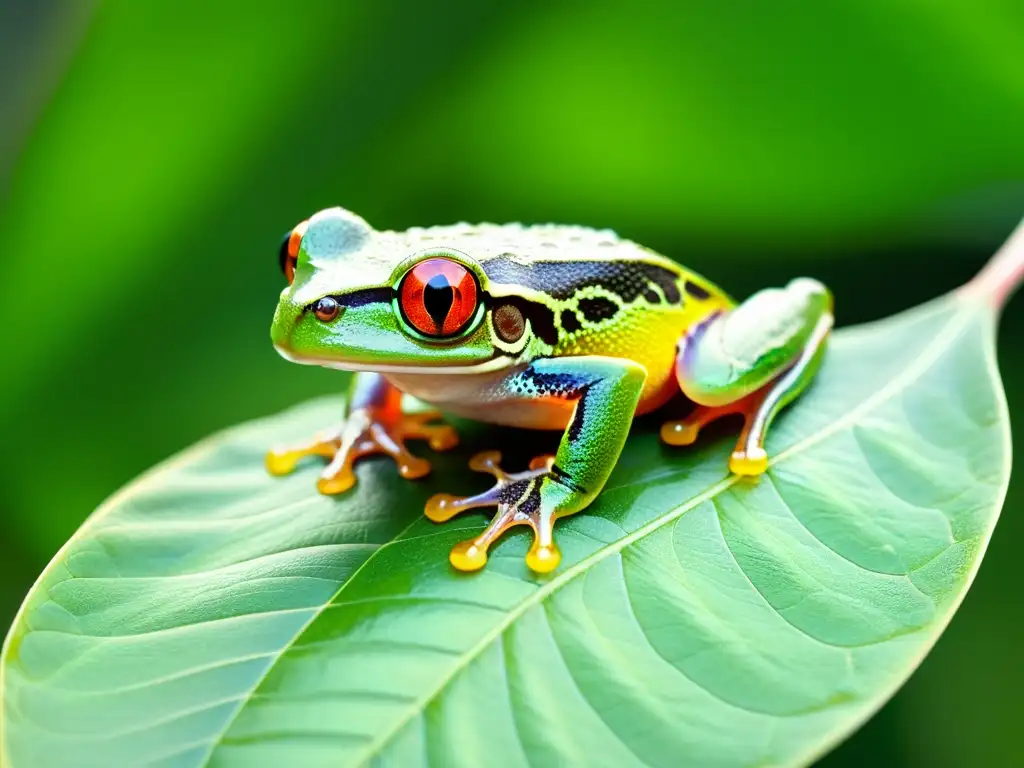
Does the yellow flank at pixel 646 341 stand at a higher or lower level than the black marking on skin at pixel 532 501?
higher

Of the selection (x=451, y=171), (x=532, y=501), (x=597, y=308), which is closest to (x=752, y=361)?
(x=597, y=308)

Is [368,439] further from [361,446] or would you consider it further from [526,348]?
[526,348]

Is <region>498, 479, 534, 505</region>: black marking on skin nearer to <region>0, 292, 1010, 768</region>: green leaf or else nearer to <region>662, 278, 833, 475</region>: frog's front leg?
<region>0, 292, 1010, 768</region>: green leaf

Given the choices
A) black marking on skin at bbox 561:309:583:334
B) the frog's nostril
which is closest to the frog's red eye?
the frog's nostril

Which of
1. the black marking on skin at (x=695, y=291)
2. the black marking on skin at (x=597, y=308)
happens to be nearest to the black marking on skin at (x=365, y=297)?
the black marking on skin at (x=597, y=308)

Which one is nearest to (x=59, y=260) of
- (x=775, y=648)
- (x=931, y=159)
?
(x=775, y=648)

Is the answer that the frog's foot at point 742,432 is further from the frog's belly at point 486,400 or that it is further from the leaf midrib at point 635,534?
the frog's belly at point 486,400

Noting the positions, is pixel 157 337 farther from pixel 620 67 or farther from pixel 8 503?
pixel 620 67

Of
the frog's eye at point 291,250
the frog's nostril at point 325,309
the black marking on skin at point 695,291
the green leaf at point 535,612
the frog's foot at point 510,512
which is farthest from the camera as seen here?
the black marking on skin at point 695,291
